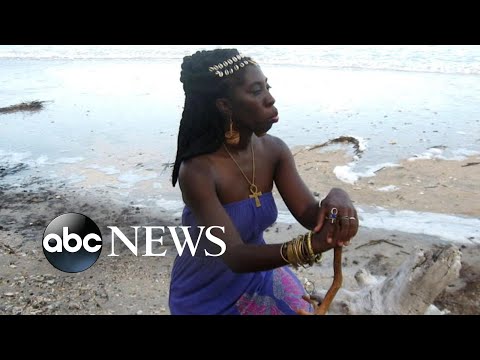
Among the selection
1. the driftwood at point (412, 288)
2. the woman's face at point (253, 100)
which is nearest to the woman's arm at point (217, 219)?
the woman's face at point (253, 100)

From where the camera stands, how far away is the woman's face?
2160 mm

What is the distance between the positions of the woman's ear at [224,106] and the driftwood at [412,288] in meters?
1.22

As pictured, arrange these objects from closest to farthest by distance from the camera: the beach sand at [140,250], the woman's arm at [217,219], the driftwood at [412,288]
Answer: the woman's arm at [217,219]
the driftwood at [412,288]
the beach sand at [140,250]

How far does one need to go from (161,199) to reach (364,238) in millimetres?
2334

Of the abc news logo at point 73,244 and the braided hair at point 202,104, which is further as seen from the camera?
the abc news logo at point 73,244

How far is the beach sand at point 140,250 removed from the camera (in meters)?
3.84

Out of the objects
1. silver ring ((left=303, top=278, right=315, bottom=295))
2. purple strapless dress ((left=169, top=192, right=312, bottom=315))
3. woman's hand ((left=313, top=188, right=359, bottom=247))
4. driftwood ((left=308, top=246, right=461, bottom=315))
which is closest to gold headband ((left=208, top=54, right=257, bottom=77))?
purple strapless dress ((left=169, top=192, right=312, bottom=315))

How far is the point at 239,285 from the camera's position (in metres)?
2.28

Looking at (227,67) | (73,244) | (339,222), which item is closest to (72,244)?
(73,244)

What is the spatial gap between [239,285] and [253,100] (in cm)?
82

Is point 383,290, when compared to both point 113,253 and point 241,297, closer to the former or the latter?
point 241,297

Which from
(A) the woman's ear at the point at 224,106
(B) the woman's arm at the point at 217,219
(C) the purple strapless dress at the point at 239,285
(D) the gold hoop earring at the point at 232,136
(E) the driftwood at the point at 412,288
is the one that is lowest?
(E) the driftwood at the point at 412,288

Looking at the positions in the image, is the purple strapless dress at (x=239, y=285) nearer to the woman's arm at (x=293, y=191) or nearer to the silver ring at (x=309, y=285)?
the woman's arm at (x=293, y=191)

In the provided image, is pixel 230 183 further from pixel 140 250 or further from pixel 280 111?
pixel 280 111
